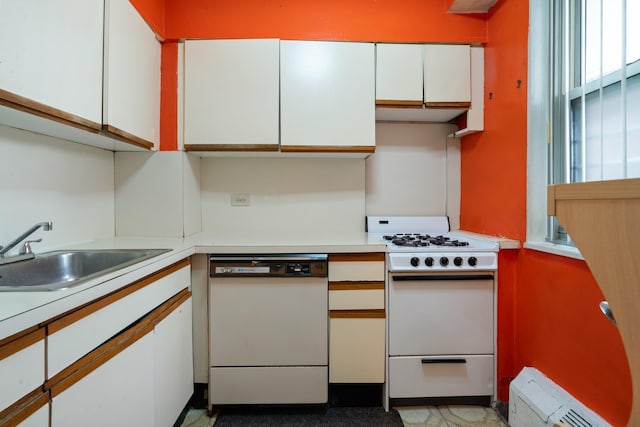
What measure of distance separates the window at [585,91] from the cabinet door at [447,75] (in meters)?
0.40

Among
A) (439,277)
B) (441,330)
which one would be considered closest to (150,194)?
(439,277)

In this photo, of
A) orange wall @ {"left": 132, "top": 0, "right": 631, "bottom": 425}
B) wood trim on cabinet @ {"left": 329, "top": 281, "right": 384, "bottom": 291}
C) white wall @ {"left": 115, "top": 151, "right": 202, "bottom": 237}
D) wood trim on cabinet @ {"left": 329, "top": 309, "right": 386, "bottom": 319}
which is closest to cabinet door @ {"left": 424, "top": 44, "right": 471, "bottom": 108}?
orange wall @ {"left": 132, "top": 0, "right": 631, "bottom": 425}

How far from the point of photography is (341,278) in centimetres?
156

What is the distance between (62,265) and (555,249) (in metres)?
2.19

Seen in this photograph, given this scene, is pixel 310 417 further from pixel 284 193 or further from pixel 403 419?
pixel 284 193

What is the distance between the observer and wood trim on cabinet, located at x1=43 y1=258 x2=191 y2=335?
731mm

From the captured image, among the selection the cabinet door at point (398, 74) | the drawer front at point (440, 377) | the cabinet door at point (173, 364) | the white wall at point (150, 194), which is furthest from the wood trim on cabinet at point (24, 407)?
the cabinet door at point (398, 74)

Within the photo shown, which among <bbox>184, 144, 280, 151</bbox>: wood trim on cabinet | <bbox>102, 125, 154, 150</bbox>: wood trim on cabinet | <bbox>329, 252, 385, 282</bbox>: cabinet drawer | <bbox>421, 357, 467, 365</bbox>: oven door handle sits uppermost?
<bbox>184, 144, 280, 151</bbox>: wood trim on cabinet

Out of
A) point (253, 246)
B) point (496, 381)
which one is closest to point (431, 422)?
point (496, 381)

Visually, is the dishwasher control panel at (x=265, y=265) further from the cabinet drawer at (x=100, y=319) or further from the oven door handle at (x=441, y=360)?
the oven door handle at (x=441, y=360)

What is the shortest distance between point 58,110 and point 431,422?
2174 millimetres

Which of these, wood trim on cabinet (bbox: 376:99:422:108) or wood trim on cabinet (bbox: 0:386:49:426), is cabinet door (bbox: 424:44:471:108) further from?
wood trim on cabinet (bbox: 0:386:49:426)

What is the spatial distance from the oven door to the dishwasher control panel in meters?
0.44

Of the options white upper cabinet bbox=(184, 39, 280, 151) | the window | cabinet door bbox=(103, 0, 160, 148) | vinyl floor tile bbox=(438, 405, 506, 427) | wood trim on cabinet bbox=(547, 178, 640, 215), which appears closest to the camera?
wood trim on cabinet bbox=(547, 178, 640, 215)
